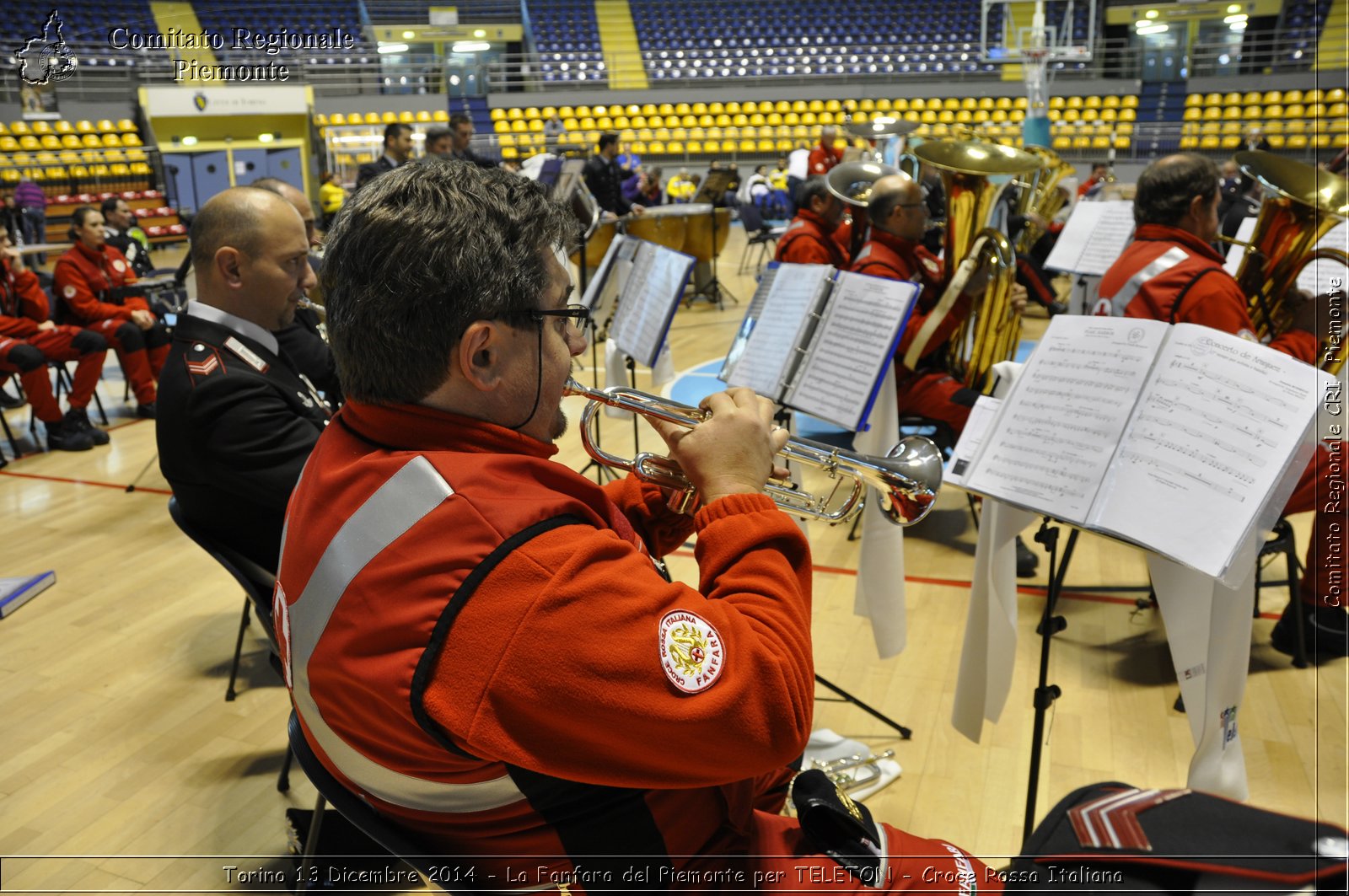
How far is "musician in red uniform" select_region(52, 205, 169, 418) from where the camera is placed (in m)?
5.95

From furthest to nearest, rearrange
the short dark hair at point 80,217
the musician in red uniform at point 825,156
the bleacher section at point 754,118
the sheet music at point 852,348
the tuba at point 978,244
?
the bleacher section at point 754,118, the musician in red uniform at point 825,156, the short dark hair at point 80,217, the tuba at point 978,244, the sheet music at point 852,348

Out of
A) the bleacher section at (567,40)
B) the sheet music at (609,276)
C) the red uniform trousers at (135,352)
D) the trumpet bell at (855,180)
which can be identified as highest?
the bleacher section at (567,40)

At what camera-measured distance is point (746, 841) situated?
124 centimetres

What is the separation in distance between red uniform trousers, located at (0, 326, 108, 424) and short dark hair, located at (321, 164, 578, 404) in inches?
217

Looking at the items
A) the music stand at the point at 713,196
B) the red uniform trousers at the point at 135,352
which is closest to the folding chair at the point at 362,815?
the red uniform trousers at the point at 135,352

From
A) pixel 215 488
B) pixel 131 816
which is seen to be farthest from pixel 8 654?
pixel 215 488

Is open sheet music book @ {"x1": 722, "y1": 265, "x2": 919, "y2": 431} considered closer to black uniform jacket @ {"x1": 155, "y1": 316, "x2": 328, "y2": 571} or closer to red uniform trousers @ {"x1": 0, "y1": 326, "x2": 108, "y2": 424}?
black uniform jacket @ {"x1": 155, "y1": 316, "x2": 328, "y2": 571}

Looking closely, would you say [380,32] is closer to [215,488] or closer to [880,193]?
[880,193]

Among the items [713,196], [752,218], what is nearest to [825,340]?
[713,196]

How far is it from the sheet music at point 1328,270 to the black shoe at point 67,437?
6.34m

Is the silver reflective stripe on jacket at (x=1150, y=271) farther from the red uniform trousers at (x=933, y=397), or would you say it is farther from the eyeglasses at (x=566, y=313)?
the eyeglasses at (x=566, y=313)

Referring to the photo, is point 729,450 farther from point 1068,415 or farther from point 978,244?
point 978,244

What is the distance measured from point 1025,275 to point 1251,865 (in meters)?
6.88

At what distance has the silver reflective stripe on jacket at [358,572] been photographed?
104 cm
